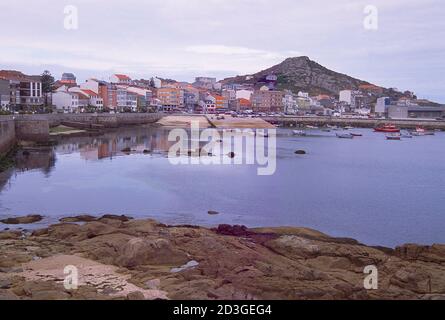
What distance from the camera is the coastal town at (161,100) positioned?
56.5 m

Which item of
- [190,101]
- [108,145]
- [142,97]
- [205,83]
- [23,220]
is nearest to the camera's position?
[23,220]

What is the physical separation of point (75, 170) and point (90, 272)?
54.5 ft

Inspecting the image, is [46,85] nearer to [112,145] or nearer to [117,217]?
[112,145]

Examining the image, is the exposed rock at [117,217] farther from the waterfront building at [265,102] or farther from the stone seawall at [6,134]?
the waterfront building at [265,102]

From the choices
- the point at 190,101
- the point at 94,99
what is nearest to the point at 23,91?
the point at 94,99

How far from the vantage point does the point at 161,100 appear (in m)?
96.5

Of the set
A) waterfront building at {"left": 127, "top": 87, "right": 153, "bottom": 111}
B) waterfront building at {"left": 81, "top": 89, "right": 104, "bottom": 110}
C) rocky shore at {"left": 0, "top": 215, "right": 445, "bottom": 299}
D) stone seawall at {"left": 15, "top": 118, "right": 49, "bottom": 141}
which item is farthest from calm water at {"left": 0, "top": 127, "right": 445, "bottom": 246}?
waterfront building at {"left": 127, "top": 87, "right": 153, "bottom": 111}

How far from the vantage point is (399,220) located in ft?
54.6

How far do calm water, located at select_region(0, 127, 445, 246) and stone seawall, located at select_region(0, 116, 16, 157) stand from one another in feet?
3.70

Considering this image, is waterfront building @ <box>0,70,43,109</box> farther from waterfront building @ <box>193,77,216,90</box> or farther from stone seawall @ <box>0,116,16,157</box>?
waterfront building @ <box>193,77,216,90</box>

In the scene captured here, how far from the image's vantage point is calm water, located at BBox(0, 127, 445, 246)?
15719 millimetres

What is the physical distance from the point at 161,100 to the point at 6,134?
68.9 m
